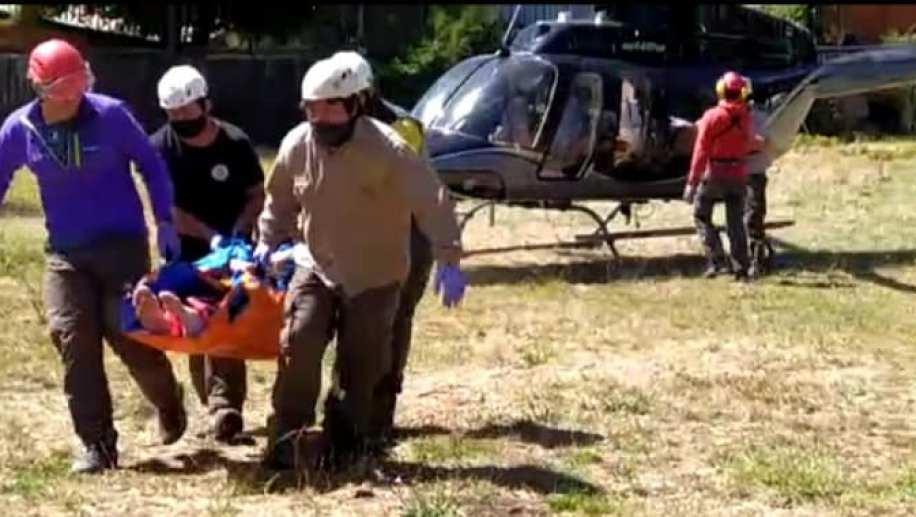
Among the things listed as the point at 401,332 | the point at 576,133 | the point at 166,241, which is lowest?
the point at 576,133

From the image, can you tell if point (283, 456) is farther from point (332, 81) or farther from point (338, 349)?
point (332, 81)

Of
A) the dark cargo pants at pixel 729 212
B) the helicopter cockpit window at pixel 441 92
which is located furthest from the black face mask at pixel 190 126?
the helicopter cockpit window at pixel 441 92

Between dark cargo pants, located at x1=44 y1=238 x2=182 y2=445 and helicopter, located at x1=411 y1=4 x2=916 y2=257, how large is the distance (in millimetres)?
7098

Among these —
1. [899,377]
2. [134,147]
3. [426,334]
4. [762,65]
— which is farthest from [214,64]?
[134,147]

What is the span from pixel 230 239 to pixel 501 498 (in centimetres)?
170

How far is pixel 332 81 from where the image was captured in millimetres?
7449

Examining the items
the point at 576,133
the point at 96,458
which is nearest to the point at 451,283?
the point at 96,458

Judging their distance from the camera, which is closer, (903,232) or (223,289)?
(223,289)

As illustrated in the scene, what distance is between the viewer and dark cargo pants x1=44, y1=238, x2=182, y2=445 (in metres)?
7.72

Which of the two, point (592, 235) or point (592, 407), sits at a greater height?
point (592, 407)

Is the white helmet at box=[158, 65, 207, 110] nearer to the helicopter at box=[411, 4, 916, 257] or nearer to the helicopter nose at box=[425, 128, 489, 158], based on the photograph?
the helicopter at box=[411, 4, 916, 257]

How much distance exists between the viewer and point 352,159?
752 centimetres

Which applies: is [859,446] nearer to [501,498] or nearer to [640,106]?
[501,498]

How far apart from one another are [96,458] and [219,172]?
1.31 meters
